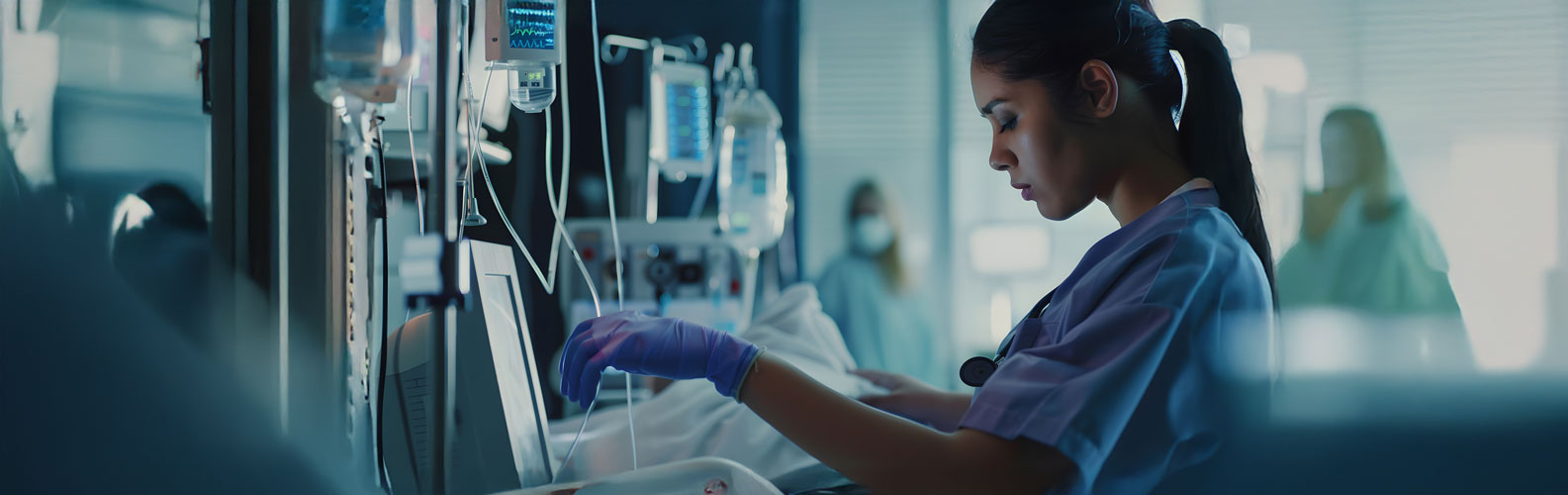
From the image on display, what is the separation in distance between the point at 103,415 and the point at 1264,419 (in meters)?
1.15

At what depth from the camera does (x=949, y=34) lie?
10.7 ft

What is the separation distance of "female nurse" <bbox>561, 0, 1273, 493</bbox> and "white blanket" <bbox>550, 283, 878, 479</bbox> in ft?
0.74

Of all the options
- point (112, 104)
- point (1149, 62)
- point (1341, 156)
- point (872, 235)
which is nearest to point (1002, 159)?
point (1149, 62)

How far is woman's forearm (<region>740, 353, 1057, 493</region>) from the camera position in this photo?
68 cm

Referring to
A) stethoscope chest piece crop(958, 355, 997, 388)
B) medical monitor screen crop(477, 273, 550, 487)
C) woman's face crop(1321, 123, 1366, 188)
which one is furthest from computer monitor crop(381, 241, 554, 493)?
woman's face crop(1321, 123, 1366, 188)

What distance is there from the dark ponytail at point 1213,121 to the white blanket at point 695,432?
0.47m

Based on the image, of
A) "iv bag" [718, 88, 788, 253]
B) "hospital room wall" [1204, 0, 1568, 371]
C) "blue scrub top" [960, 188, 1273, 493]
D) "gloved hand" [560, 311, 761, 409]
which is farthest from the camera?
"iv bag" [718, 88, 788, 253]

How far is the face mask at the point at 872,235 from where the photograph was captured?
3.41 metres

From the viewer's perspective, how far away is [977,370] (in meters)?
0.85

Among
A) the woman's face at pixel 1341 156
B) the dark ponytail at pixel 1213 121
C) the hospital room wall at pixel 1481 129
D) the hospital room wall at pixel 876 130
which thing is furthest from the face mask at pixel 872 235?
the dark ponytail at pixel 1213 121

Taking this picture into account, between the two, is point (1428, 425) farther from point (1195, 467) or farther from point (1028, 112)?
point (1028, 112)

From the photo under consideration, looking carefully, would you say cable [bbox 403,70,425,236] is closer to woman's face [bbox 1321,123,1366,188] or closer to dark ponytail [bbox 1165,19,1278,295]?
dark ponytail [bbox 1165,19,1278,295]

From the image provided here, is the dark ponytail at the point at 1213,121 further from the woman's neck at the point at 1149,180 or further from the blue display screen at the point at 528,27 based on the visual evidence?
the blue display screen at the point at 528,27

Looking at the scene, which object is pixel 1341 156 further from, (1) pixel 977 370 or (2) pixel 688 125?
(2) pixel 688 125
